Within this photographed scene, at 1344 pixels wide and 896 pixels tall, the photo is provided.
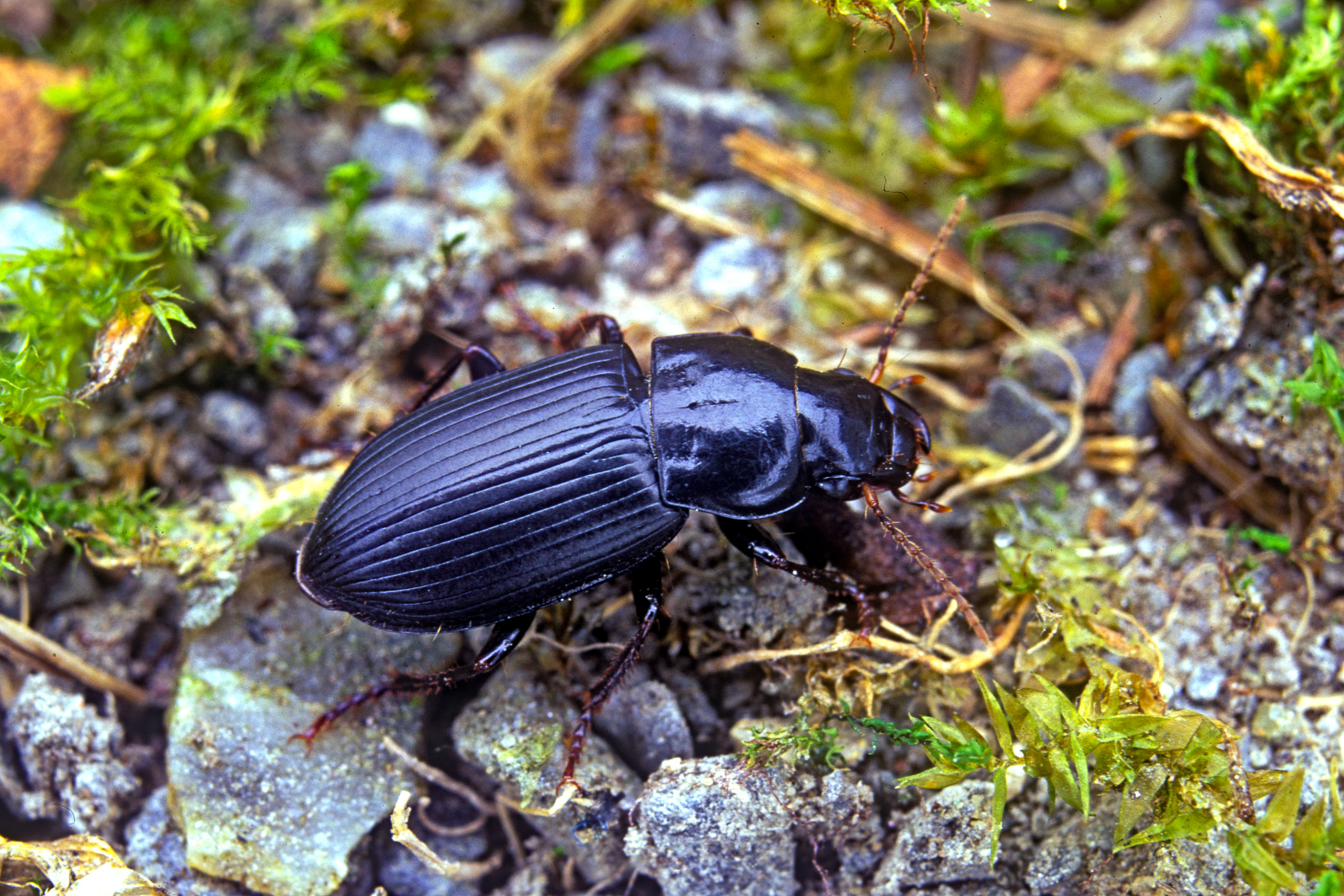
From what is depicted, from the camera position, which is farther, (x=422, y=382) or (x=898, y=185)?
(x=898, y=185)

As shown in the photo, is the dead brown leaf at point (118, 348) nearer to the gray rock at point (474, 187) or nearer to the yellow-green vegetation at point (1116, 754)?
the gray rock at point (474, 187)

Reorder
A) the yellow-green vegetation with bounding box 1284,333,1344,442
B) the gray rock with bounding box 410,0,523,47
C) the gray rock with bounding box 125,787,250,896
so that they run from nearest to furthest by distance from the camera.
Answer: the gray rock with bounding box 125,787,250,896, the yellow-green vegetation with bounding box 1284,333,1344,442, the gray rock with bounding box 410,0,523,47

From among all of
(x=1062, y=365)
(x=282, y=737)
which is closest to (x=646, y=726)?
(x=282, y=737)

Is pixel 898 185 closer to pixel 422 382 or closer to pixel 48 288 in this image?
pixel 422 382

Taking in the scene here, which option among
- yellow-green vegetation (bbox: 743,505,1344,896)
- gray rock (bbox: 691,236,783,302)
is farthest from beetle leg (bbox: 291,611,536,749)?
gray rock (bbox: 691,236,783,302)

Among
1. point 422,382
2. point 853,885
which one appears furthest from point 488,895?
point 422,382

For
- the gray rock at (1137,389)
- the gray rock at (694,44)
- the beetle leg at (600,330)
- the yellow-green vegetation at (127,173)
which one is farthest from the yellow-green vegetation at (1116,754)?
the gray rock at (694,44)

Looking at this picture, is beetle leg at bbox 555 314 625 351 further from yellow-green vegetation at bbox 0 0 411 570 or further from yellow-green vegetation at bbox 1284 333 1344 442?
yellow-green vegetation at bbox 1284 333 1344 442
